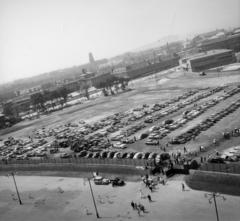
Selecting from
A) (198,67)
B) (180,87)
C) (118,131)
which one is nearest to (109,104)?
(180,87)

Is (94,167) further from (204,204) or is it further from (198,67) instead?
(198,67)

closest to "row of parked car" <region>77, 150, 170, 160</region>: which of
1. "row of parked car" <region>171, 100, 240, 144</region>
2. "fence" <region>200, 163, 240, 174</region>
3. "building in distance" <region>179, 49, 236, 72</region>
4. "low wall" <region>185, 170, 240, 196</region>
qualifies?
"row of parked car" <region>171, 100, 240, 144</region>

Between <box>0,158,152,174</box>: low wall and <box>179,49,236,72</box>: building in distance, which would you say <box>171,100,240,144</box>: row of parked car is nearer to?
<box>0,158,152,174</box>: low wall

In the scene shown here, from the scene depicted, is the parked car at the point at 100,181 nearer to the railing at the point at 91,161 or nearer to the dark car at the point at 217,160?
the railing at the point at 91,161

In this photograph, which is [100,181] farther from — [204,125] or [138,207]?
[204,125]

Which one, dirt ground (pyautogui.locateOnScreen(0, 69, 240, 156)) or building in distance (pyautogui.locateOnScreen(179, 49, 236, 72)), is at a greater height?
building in distance (pyautogui.locateOnScreen(179, 49, 236, 72))

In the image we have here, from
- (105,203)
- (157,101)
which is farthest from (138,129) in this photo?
(105,203)
